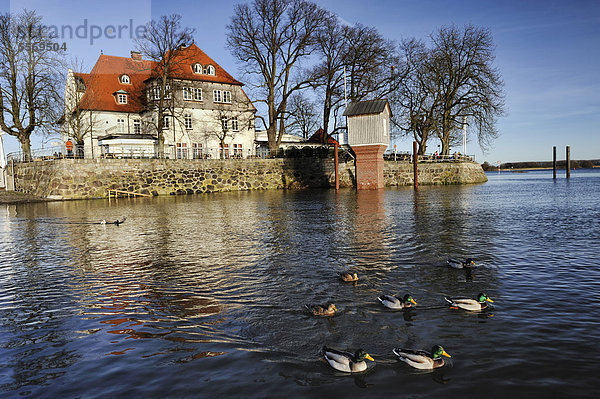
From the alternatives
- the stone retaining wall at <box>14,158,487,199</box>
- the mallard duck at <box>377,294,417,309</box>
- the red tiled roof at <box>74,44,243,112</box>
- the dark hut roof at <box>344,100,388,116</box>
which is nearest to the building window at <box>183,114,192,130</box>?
the red tiled roof at <box>74,44,243,112</box>

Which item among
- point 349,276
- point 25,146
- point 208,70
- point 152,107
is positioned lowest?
point 349,276

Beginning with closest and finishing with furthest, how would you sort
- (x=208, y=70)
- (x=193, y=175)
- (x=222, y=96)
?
(x=193, y=175) → (x=208, y=70) → (x=222, y=96)

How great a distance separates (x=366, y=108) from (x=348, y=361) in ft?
118

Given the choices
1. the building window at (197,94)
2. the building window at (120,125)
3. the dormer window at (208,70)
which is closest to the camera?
the building window at (120,125)

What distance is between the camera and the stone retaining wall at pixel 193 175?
3703cm

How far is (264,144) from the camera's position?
Result: 65375mm

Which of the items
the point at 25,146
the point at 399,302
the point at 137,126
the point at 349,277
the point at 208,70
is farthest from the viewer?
the point at 208,70

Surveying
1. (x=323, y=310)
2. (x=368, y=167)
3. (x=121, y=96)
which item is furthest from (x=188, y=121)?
(x=323, y=310)

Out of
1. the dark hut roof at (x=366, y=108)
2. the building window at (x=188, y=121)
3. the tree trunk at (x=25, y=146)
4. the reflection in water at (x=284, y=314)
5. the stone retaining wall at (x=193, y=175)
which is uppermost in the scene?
the building window at (x=188, y=121)

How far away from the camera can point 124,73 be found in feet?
183

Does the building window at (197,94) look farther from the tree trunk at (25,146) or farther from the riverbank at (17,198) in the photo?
the riverbank at (17,198)

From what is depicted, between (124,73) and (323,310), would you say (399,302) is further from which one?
(124,73)

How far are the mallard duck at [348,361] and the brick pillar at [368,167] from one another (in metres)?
35.6

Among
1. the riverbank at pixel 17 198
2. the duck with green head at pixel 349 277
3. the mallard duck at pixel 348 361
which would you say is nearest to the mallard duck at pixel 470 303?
the duck with green head at pixel 349 277
